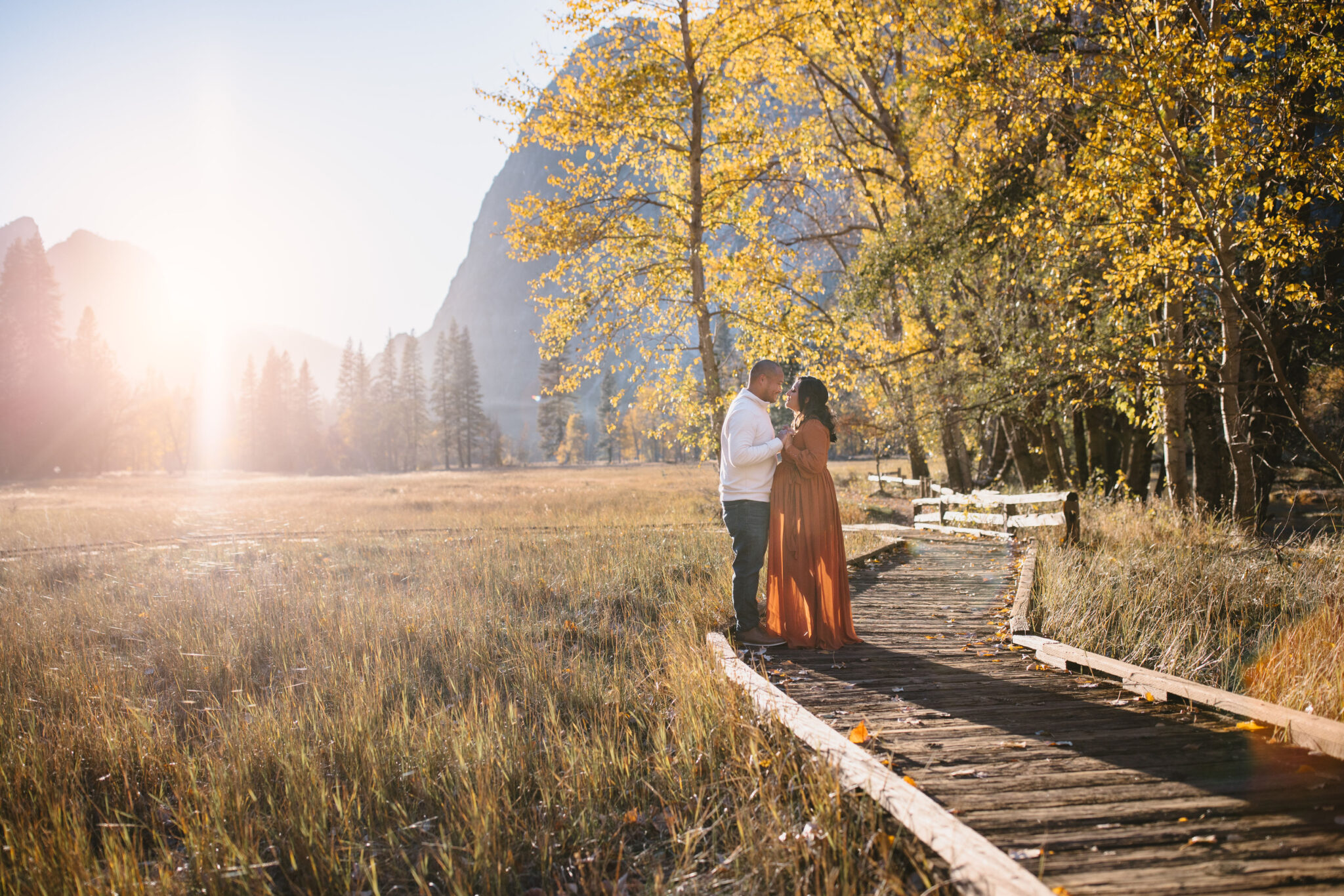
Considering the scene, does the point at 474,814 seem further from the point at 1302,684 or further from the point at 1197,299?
the point at 1197,299

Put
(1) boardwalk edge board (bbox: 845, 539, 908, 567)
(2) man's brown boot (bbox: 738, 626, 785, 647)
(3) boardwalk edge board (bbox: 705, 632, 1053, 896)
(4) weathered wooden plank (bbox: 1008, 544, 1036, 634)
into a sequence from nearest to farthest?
(3) boardwalk edge board (bbox: 705, 632, 1053, 896) → (2) man's brown boot (bbox: 738, 626, 785, 647) → (4) weathered wooden plank (bbox: 1008, 544, 1036, 634) → (1) boardwalk edge board (bbox: 845, 539, 908, 567)

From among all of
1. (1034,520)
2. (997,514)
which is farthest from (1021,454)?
(1034,520)

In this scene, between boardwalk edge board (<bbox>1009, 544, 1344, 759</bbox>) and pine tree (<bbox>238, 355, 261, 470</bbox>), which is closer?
boardwalk edge board (<bbox>1009, 544, 1344, 759</bbox>)

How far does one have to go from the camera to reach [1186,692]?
3.99 meters

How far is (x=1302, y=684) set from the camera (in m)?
4.01

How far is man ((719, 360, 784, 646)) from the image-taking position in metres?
5.32

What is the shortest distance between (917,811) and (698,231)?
11652 millimetres

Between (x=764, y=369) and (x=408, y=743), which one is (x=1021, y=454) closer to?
(x=764, y=369)

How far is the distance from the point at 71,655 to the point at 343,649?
2.38 metres

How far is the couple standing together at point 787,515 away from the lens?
5.37 meters

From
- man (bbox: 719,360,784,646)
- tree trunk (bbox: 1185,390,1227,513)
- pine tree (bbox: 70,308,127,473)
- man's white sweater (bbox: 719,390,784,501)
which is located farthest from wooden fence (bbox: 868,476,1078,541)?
pine tree (bbox: 70,308,127,473)

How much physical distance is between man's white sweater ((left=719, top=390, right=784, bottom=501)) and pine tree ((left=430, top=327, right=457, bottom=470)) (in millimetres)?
64928

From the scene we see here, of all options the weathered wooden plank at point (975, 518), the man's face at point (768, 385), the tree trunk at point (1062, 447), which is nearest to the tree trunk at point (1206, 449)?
the tree trunk at point (1062, 447)

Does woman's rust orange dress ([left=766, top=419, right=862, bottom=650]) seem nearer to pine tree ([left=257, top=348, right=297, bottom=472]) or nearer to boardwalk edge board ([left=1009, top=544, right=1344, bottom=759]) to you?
boardwalk edge board ([left=1009, top=544, right=1344, bottom=759])
